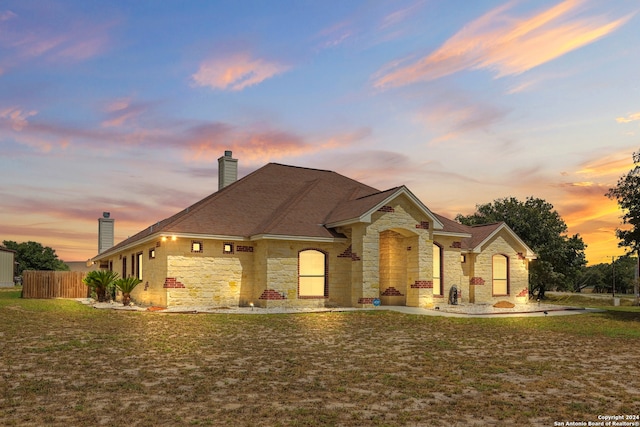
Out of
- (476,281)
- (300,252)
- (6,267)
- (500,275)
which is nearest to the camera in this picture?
(300,252)

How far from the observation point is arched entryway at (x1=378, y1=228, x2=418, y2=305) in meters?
27.2

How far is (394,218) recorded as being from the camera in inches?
1031

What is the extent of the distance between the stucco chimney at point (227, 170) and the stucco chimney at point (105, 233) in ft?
51.6

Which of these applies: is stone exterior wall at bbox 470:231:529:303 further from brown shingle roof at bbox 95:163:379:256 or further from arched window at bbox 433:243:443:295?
brown shingle roof at bbox 95:163:379:256

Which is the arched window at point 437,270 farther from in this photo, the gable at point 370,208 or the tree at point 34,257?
the tree at point 34,257

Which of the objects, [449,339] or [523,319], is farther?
[523,319]

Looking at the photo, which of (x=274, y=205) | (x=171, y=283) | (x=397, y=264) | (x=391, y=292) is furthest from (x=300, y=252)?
(x=171, y=283)

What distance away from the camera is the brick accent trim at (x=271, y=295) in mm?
25359

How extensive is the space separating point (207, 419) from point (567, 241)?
48516mm

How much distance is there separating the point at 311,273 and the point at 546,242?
29922 millimetres

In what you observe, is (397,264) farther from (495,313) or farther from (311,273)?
(495,313)

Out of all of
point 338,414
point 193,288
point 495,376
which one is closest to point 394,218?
point 193,288

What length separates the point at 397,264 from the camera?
2838 centimetres

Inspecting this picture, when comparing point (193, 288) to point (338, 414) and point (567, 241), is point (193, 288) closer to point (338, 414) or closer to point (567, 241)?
point (338, 414)
